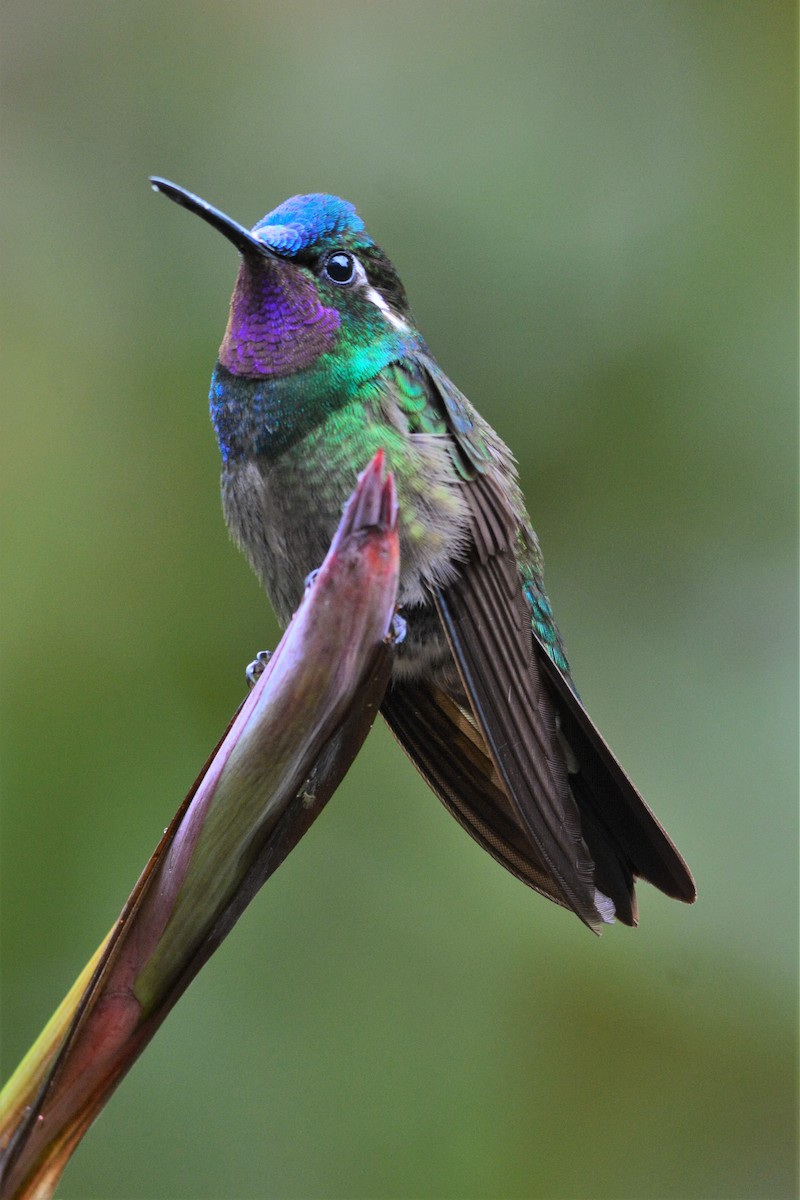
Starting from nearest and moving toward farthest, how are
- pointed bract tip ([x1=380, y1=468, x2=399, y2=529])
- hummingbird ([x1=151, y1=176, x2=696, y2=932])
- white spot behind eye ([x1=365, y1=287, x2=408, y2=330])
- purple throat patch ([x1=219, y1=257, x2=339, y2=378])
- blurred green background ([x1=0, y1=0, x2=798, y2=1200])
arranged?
pointed bract tip ([x1=380, y1=468, x2=399, y2=529]) → hummingbird ([x1=151, y1=176, x2=696, y2=932]) → purple throat patch ([x1=219, y1=257, x2=339, y2=378]) → white spot behind eye ([x1=365, y1=287, x2=408, y2=330]) → blurred green background ([x1=0, y1=0, x2=798, y2=1200])

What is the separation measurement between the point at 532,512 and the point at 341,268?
2.70ft

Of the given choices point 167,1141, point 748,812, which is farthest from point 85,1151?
point 748,812

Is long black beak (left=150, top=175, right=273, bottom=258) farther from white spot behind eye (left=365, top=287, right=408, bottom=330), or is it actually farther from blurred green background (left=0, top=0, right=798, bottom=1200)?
blurred green background (left=0, top=0, right=798, bottom=1200)

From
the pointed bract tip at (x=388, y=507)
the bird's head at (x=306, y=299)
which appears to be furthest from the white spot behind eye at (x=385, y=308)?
the pointed bract tip at (x=388, y=507)

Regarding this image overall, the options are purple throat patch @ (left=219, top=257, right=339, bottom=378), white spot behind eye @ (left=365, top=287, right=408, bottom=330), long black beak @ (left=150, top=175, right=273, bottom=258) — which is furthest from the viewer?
white spot behind eye @ (left=365, top=287, right=408, bottom=330)

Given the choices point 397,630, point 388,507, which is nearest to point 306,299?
point 397,630

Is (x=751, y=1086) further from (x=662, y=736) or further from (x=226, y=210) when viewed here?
(x=226, y=210)

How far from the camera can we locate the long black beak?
974mm

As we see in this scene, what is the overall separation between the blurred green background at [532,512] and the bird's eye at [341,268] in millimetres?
706

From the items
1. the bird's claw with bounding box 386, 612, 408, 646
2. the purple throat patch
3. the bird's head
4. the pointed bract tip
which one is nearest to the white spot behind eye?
the bird's head

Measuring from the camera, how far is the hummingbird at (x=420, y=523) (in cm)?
118

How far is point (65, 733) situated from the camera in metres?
1.90

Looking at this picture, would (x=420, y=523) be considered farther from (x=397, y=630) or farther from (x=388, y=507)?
(x=388, y=507)

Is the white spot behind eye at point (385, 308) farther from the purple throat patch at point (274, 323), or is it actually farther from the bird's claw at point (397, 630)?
the bird's claw at point (397, 630)
